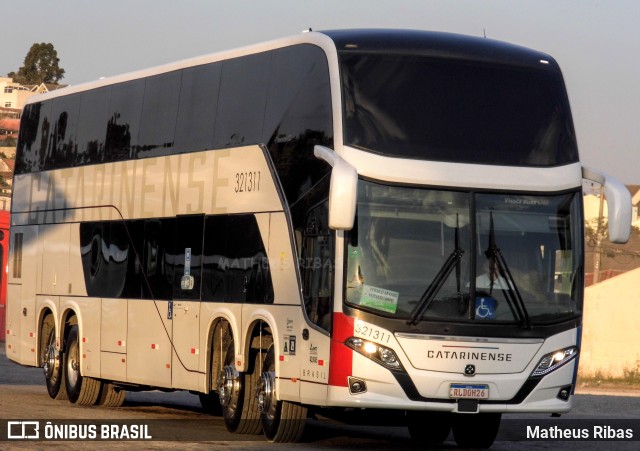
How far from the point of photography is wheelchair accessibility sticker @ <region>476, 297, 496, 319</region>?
48.0 ft

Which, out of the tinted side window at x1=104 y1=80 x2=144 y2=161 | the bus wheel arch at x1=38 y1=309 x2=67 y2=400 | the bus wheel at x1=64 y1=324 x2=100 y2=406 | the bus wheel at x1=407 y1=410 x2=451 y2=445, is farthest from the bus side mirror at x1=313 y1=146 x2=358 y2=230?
the bus wheel arch at x1=38 y1=309 x2=67 y2=400

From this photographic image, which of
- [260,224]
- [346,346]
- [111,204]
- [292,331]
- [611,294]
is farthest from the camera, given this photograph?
[611,294]

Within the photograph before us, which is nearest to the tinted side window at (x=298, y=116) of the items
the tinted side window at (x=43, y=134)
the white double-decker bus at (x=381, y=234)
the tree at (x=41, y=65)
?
the white double-decker bus at (x=381, y=234)

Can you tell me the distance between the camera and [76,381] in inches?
860

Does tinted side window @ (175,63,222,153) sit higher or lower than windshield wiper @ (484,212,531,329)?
higher

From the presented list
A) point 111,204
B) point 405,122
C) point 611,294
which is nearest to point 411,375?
point 405,122

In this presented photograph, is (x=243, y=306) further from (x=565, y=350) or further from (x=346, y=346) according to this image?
(x=565, y=350)

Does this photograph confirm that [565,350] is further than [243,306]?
No

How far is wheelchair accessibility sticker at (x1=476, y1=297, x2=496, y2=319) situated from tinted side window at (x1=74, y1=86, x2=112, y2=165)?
322 inches

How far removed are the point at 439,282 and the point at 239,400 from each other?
335 cm

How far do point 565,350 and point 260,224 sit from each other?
144 inches

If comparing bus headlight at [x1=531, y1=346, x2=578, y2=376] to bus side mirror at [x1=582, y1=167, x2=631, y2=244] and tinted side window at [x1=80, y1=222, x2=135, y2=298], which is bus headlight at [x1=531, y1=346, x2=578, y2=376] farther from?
tinted side window at [x1=80, y1=222, x2=135, y2=298]

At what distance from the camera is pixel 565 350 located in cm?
1503

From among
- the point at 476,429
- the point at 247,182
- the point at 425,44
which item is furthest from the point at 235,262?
the point at 425,44
